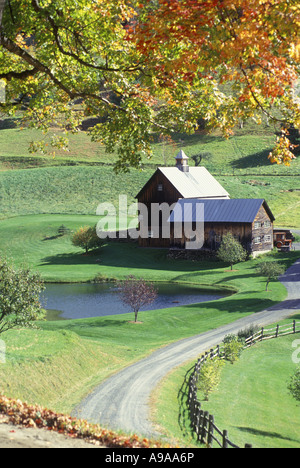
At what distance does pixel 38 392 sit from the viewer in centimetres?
2580

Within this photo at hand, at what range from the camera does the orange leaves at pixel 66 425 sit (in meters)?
11.2

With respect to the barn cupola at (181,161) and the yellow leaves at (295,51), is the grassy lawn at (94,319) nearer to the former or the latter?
the barn cupola at (181,161)

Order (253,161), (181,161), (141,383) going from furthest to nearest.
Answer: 1. (253,161)
2. (181,161)
3. (141,383)

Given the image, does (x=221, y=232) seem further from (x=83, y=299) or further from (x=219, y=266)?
(x=83, y=299)

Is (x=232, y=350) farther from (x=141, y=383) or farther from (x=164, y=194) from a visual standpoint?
(x=164, y=194)

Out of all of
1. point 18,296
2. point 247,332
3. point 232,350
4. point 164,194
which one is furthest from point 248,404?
point 164,194

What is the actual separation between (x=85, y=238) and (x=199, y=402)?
51645 mm

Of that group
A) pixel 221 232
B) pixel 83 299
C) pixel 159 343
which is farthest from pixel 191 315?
pixel 221 232

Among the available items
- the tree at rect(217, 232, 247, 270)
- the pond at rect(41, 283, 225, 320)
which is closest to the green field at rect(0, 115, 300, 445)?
the tree at rect(217, 232, 247, 270)

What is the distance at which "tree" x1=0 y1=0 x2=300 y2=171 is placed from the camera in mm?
12336

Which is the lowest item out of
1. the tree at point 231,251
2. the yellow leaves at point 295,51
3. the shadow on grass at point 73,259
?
the shadow on grass at point 73,259

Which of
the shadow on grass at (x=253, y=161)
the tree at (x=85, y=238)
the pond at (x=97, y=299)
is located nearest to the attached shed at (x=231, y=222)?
the tree at (x=85, y=238)

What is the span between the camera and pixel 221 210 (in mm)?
72375
